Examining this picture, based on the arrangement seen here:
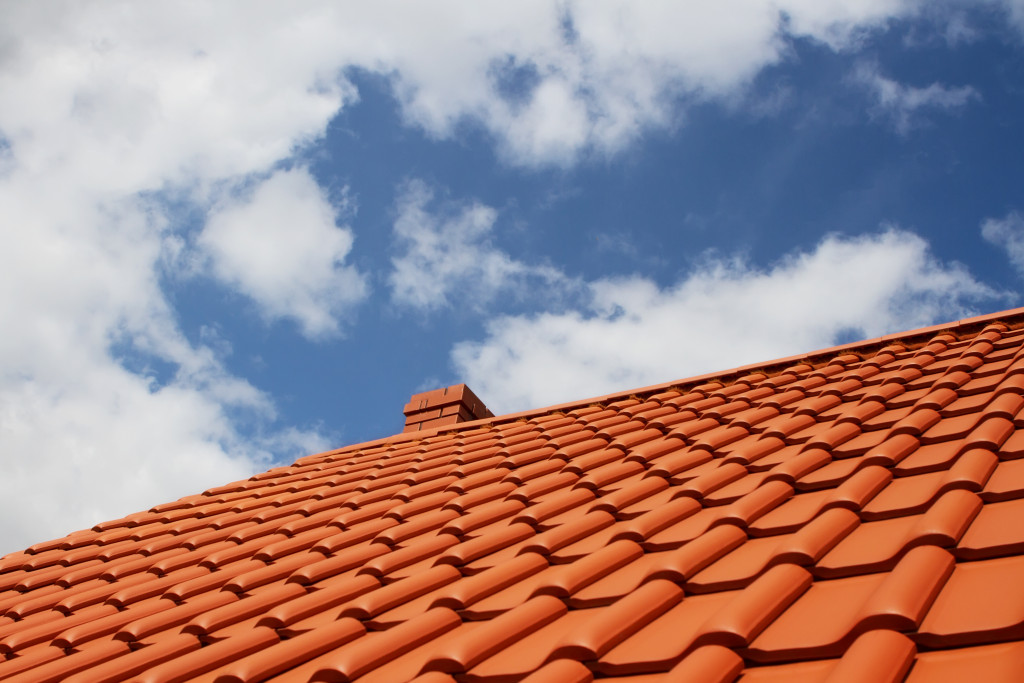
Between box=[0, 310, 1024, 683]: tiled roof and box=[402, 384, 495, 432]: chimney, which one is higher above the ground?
box=[402, 384, 495, 432]: chimney

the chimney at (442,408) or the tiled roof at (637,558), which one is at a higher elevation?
the chimney at (442,408)

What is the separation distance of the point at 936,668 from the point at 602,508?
5.66 feet

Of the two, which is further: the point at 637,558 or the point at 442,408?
Answer: the point at 442,408

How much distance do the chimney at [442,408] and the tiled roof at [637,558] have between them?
179 centimetres

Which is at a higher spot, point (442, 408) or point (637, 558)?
Result: point (442, 408)

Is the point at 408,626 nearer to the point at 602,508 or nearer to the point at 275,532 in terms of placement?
the point at 602,508

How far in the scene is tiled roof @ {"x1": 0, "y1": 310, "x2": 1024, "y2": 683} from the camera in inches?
70.7

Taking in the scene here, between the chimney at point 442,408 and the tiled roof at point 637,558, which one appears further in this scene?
the chimney at point 442,408

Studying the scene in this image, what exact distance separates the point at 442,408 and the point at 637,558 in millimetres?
4798

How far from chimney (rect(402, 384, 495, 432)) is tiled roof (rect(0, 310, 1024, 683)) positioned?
179 centimetres

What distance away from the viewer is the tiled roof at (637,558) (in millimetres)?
1796

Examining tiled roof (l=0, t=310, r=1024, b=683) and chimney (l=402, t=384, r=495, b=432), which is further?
chimney (l=402, t=384, r=495, b=432)

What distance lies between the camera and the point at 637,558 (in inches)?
103

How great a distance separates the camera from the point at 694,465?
3.57 meters
